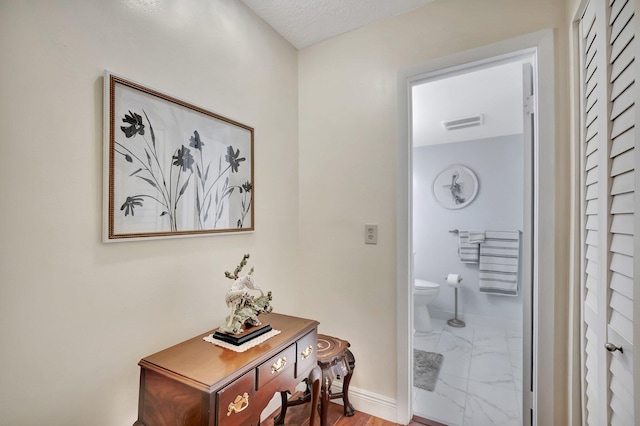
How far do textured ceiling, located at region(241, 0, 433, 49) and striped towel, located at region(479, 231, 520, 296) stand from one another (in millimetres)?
2667

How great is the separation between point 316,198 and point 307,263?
464 millimetres

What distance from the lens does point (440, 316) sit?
3.66 meters

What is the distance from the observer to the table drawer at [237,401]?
938 millimetres

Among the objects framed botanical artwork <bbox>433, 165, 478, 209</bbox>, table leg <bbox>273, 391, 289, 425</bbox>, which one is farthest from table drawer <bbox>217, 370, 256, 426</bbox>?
framed botanical artwork <bbox>433, 165, 478, 209</bbox>

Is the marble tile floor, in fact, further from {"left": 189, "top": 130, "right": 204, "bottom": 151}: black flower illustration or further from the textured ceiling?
the textured ceiling

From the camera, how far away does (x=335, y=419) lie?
5.86 feet

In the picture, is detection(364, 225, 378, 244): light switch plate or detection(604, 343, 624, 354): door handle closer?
detection(604, 343, 624, 354): door handle

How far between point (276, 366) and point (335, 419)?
0.91 m

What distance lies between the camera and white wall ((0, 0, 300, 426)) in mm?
864

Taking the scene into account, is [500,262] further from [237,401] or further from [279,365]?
[237,401]

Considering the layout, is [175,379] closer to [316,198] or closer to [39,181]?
[39,181]

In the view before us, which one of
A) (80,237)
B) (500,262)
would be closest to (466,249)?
(500,262)

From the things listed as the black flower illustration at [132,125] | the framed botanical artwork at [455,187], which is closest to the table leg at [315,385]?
the black flower illustration at [132,125]

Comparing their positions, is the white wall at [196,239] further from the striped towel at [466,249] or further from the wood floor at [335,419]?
the striped towel at [466,249]
